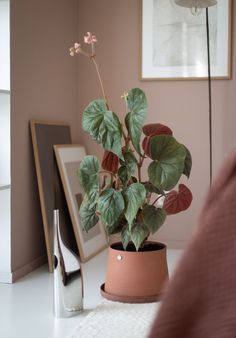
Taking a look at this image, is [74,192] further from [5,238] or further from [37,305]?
[37,305]

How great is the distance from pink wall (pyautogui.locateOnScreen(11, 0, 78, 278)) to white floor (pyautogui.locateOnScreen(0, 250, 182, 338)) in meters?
0.10

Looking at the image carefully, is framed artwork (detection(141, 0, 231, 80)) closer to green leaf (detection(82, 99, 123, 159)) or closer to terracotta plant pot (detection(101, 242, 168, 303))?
green leaf (detection(82, 99, 123, 159))

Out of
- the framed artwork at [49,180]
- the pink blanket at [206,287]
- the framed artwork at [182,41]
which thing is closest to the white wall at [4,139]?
the framed artwork at [49,180]

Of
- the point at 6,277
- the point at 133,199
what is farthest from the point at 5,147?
the point at 133,199

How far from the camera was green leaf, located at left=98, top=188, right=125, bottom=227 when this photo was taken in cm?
168

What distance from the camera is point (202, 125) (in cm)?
260

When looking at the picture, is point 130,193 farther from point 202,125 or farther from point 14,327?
point 202,125

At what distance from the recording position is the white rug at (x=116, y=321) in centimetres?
146

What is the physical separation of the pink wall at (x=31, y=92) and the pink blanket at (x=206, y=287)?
158 cm

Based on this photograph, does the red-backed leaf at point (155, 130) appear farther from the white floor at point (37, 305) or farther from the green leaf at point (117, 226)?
the white floor at point (37, 305)

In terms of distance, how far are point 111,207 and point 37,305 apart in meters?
0.45

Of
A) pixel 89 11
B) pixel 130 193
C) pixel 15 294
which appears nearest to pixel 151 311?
pixel 130 193

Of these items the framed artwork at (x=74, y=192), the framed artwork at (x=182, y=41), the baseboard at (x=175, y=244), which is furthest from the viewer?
the baseboard at (x=175, y=244)

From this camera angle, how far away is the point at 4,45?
198cm
